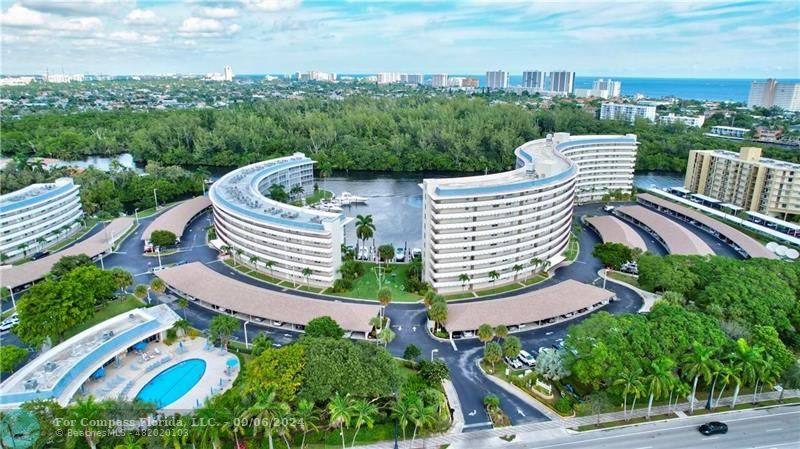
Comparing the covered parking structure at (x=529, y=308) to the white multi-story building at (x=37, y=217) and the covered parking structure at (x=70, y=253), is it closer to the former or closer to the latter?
the covered parking structure at (x=70, y=253)

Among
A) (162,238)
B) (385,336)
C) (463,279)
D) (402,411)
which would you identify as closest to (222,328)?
(385,336)

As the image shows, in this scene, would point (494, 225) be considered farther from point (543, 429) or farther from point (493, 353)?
point (543, 429)

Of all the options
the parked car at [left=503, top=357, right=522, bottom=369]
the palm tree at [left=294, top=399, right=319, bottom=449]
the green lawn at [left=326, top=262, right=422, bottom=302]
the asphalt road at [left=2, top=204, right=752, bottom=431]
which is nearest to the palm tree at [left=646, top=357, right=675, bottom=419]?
the asphalt road at [left=2, top=204, right=752, bottom=431]

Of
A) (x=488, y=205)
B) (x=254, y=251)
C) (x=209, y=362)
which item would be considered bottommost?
(x=209, y=362)

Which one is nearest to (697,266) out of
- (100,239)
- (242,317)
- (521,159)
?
(521,159)

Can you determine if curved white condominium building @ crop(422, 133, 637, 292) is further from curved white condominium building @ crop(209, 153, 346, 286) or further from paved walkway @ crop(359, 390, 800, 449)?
paved walkway @ crop(359, 390, 800, 449)

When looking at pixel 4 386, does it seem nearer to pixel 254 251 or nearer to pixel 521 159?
pixel 254 251
